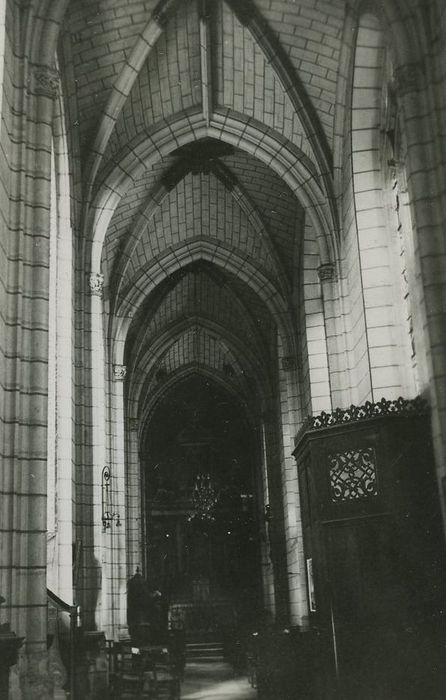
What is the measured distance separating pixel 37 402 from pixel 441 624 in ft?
15.3

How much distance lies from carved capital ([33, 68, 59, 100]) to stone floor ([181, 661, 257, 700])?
26.2ft

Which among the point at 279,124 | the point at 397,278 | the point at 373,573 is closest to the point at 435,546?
the point at 373,573

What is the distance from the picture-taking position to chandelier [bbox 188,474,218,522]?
1086 inches

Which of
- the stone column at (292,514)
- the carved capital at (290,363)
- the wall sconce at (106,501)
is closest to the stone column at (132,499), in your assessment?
the stone column at (292,514)

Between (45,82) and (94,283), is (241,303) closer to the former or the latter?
(94,283)

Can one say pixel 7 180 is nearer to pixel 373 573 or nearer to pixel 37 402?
pixel 37 402

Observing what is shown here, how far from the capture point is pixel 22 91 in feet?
27.6

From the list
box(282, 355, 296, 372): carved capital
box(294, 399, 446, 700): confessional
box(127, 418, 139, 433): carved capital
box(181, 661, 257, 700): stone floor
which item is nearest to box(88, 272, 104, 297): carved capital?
box(294, 399, 446, 700): confessional

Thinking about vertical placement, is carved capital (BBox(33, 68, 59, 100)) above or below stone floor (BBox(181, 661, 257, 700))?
above

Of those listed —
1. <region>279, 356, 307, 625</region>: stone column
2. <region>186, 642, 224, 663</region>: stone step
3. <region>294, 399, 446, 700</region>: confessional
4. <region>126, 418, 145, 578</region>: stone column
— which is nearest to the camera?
<region>294, 399, 446, 700</region>: confessional

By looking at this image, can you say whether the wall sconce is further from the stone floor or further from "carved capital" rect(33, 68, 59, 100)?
"carved capital" rect(33, 68, 59, 100)

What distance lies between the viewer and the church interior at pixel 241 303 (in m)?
8.05

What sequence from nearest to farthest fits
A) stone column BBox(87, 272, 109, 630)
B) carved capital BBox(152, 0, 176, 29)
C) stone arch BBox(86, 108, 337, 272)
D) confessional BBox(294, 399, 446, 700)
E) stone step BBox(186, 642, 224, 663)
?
confessional BBox(294, 399, 446, 700)
carved capital BBox(152, 0, 176, 29)
stone column BBox(87, 272, 109, 630)
stone arch BBox(86, 108, 337, 272)
stone step BBox(186, 642, 224, 663)

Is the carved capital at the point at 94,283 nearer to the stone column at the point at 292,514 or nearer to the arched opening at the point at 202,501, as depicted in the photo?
the stone column at the point at 292,514
